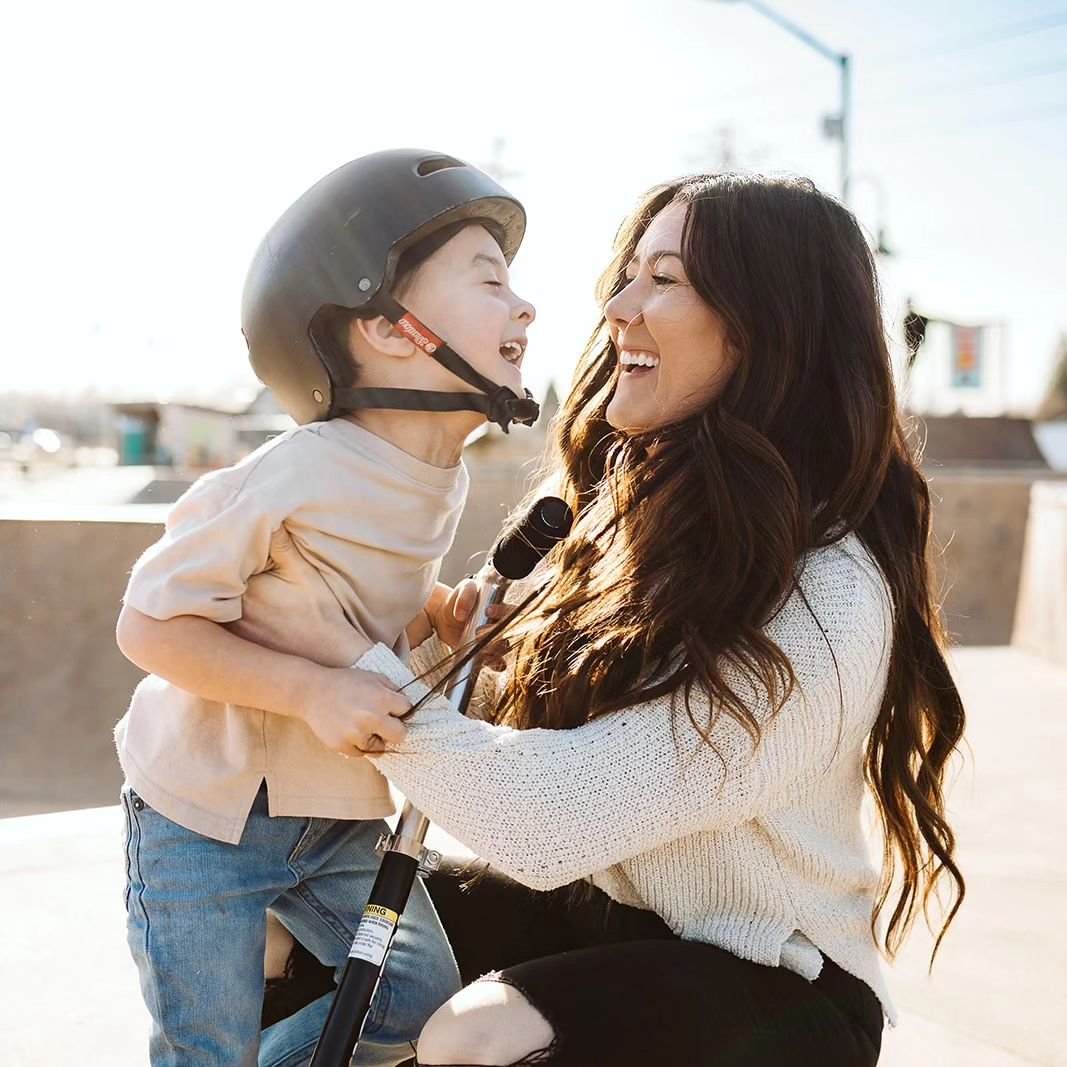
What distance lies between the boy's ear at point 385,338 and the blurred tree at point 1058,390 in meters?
51.1

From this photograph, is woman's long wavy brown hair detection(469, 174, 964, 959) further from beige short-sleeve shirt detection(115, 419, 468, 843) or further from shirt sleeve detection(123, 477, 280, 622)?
shirt sleeve detection(123, 477, 280, 622)

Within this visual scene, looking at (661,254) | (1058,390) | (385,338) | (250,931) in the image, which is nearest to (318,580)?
(385,338)

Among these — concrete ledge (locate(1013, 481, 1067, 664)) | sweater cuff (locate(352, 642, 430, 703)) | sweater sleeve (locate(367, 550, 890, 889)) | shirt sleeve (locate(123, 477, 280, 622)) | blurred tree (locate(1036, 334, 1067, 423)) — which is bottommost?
blurred tree (locate(1036, 334, 1067, 423))

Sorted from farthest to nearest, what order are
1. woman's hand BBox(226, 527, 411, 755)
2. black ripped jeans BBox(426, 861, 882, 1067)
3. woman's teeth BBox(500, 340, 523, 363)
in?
woman's teeth BBox(500, 340, 523, 363), woman's hand BBox(226, 527, 411, 755), black ripped jeans BBox(426, 861, 882, 1067)

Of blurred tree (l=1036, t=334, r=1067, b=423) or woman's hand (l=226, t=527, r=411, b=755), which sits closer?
woman's hand (l=226, t=527, r=411, b=755)

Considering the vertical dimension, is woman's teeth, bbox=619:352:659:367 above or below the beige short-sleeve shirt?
above

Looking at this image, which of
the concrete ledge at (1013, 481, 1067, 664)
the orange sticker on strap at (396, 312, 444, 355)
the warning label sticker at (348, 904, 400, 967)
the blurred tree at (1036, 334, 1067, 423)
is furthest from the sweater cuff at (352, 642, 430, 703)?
the blurred tree at (1036, 334, 1067, 423)

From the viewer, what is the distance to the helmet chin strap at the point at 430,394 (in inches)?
79.5

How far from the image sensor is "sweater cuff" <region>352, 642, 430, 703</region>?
1.73 m

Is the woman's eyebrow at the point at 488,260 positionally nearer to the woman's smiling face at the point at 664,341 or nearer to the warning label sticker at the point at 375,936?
the woman's smiling face at the point at 664,341

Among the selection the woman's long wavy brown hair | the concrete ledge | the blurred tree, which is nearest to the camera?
the woman's long wavy brown hair

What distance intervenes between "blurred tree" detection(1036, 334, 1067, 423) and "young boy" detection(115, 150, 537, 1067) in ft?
168

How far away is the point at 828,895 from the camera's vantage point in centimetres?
184

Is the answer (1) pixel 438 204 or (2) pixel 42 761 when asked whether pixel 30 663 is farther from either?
(1) pixel 438 204
